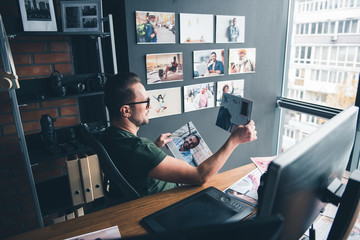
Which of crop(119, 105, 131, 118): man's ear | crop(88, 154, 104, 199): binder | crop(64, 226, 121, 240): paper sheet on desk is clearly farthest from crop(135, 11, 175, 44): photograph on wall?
crop(64, 226, 121, 240): paper sheet on desk

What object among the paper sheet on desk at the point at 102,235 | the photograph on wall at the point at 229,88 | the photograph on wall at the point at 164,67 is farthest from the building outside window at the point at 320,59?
the paper sheet on desk at the point at 102,235

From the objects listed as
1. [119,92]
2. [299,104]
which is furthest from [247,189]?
[299,104]

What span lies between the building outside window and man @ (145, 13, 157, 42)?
1.83 m

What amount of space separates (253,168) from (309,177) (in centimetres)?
88

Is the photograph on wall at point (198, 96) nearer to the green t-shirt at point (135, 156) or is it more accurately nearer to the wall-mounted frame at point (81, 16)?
the wall-mounted frame at point (81, 16)

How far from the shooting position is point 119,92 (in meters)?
1.48

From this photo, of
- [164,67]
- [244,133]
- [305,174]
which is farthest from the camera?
[164,67]

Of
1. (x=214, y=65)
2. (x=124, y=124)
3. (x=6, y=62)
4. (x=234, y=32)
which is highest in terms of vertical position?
(x=234, y=32)

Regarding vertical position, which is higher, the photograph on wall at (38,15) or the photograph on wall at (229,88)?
the photograph on wall at (38,15)

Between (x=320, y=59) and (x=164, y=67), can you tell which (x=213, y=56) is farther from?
(x=320, y=59)

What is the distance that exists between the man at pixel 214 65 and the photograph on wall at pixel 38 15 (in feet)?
4.84

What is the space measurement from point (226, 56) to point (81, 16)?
1.51 m

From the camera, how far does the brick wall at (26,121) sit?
2111mm

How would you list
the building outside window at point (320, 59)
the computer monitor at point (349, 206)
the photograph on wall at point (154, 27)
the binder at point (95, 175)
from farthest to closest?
1. the building outside window at point (320, 59)
2. the photograph on wall at point (154, 27)
3. the binder at point (95, 175)
4. the computer monitor at point (349, 206)
